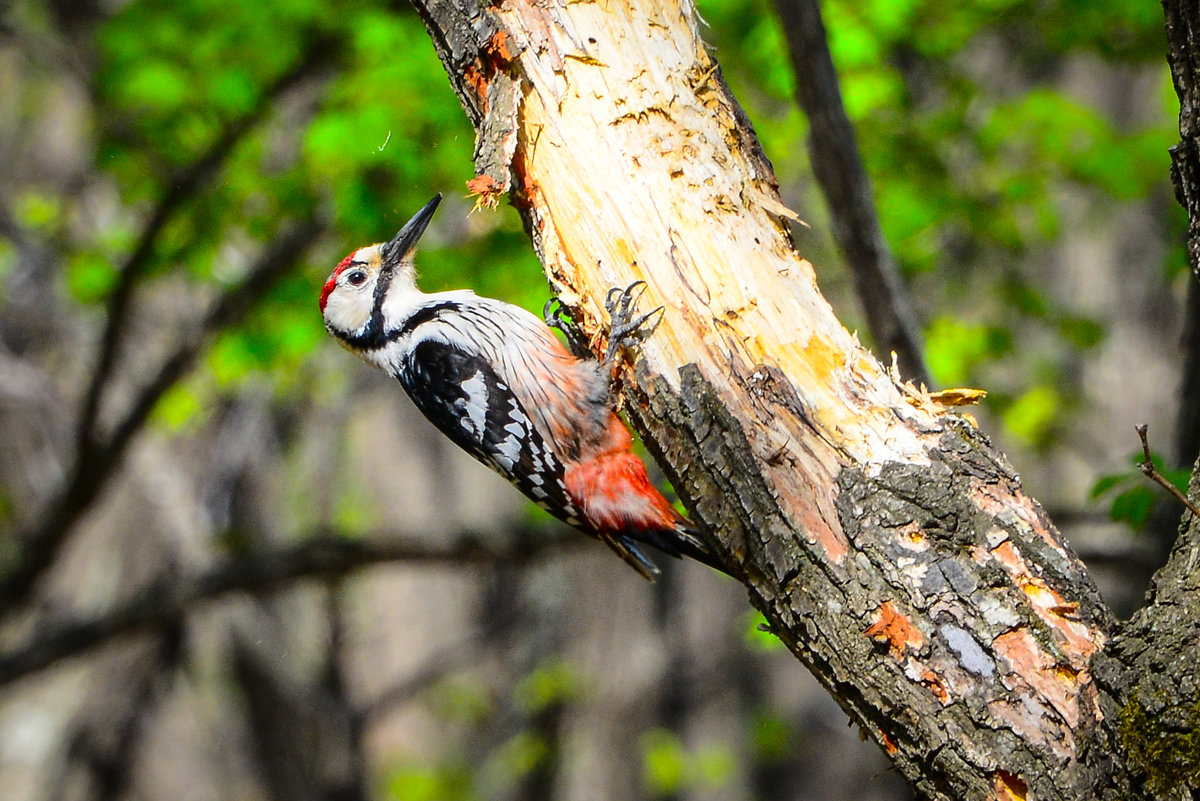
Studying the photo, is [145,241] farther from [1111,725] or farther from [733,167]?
[1111,725]

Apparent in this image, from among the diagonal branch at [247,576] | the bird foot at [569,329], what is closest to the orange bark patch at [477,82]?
the bird foot at [569,329]

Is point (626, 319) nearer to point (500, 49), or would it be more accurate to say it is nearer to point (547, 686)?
point (500, 49)

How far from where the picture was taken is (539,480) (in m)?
2.98

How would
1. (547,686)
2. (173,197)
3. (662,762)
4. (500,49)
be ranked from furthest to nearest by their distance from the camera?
(662,762) < (547,686) < (173,197) < (500,49)

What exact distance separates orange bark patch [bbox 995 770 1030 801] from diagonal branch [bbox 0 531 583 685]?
10.9 feet

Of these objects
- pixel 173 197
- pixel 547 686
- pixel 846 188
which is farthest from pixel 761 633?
pixel 547 686

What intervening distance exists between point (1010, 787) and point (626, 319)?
967 mm

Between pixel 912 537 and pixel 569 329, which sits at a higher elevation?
pixel 569 329

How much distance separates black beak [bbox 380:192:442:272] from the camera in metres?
3.17

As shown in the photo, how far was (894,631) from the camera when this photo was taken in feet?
5.20

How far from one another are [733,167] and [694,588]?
5.94 metres

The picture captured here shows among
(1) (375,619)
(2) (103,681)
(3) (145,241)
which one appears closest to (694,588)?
(1) (375,619)

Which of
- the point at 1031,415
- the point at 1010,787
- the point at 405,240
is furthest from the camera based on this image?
the point at 1031,415

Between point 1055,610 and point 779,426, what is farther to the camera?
point 779,426
